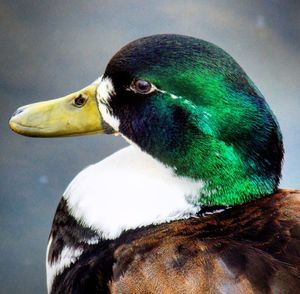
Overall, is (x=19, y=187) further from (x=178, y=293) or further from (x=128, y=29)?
(x=178, y=293)

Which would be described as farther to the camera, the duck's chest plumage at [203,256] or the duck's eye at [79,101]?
the duck's eye at [79,101]

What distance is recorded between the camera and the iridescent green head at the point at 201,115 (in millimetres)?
686

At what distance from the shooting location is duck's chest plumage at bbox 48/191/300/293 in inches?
22.6

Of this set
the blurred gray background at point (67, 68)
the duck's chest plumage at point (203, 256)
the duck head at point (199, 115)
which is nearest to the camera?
the duck's chest plumage at point (203, 256)

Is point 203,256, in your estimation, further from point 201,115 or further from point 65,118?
point 65,118

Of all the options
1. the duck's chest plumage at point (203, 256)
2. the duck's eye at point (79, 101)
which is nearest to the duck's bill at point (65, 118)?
the duck's eye at point (79, 101)

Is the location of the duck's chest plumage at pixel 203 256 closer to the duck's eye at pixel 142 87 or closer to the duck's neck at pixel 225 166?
the duck's neck at pixel 225 166

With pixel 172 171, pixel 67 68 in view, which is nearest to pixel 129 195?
pixel 172 171

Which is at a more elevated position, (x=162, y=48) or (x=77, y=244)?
(x=162, y=48)

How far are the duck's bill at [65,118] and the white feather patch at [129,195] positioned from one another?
46 mm

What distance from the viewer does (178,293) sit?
1.88 ft

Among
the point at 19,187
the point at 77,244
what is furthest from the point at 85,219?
the point at 19,187

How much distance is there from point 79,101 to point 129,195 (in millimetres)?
129

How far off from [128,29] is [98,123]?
83 cm
